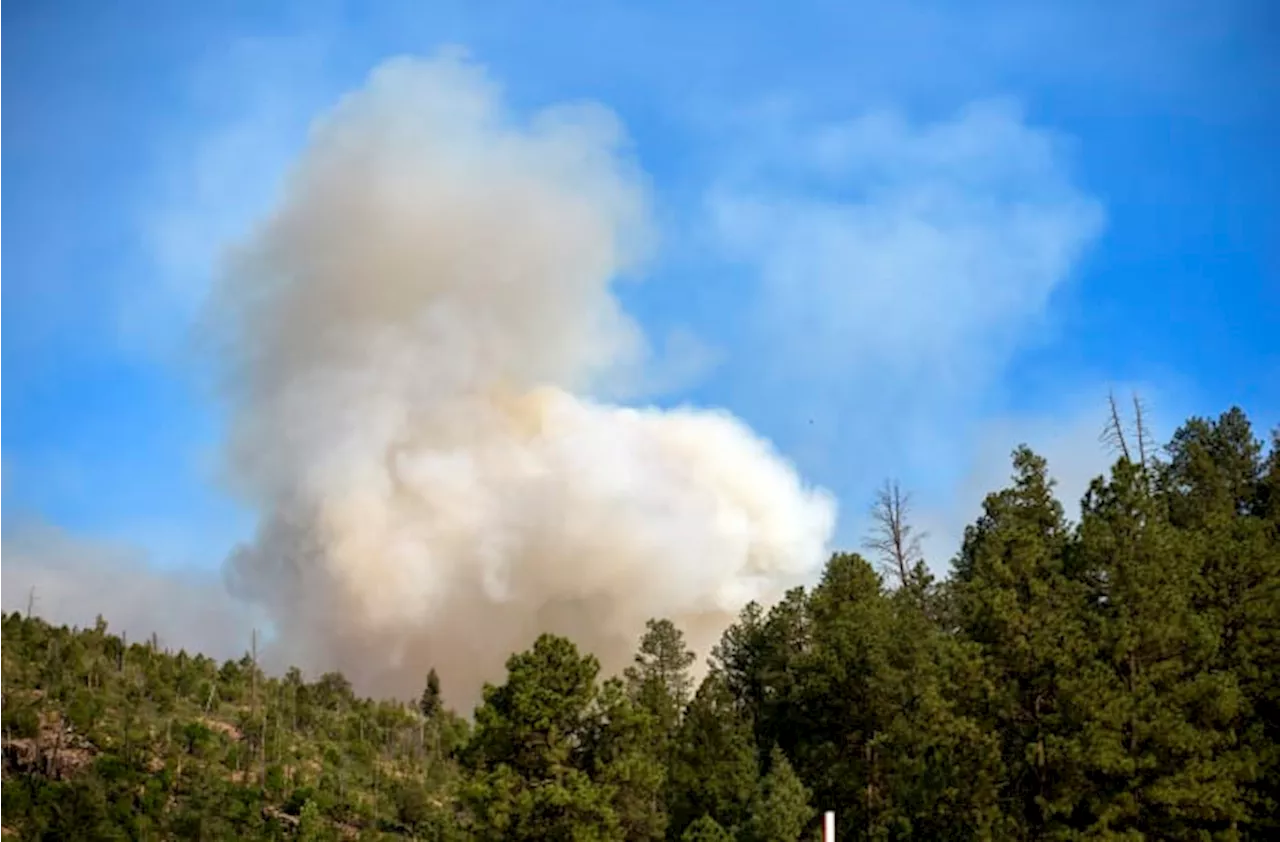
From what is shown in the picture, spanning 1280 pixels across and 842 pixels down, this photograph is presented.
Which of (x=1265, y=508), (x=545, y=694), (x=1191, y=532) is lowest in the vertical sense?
(x=545, y=694)

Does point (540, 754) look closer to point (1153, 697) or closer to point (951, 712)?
point (951, 712)

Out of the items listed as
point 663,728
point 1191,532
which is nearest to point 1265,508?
point 1191,532

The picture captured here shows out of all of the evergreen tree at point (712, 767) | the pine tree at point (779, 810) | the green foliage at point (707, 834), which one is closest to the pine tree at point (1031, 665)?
the pine tree at point (779, 810)

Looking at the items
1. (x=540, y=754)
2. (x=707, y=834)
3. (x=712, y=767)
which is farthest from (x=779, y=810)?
(x=540, y=754)

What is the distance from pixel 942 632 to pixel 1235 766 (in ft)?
68.3

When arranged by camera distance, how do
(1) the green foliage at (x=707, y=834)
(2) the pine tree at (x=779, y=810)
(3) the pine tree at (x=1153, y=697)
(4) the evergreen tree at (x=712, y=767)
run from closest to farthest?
(3) the pine tree at (x=1153, y=697), (2) the pine tree at (x=779, y=810), (1) the green foliage at (x=707, y=834), (4) the evergreen tree at (x=712, y=767)

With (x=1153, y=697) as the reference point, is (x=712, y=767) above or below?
below

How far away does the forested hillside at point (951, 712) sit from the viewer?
112 feet

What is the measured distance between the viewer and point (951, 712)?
37.2 m

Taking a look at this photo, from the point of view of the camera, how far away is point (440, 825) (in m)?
73.2

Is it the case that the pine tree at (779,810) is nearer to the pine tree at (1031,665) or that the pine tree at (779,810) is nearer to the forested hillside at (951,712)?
the forested hillside at (951,712)

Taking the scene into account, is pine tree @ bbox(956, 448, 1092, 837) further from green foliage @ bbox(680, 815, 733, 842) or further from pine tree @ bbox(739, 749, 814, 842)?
green foliage @ bbox(680, 815, 733, 842)

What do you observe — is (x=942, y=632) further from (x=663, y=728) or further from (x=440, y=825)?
(x=440, y=825)

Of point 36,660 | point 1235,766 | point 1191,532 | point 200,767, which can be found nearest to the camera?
point 1235,766
